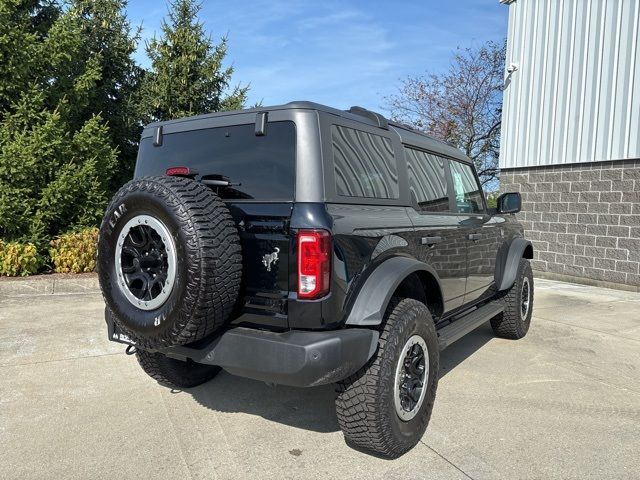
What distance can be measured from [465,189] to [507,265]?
2.99 ft

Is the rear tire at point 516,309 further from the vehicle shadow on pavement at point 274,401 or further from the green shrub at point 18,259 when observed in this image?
the green shrub at point 18,259

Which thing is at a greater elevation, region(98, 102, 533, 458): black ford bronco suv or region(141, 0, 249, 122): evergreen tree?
region(141, 0, 249, 122): evergreen tree

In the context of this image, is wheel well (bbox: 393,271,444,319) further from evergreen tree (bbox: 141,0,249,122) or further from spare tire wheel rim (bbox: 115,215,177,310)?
evergreen tree (bbox: 141,0,249,122)

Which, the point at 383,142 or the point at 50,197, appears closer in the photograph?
the point at 383,142

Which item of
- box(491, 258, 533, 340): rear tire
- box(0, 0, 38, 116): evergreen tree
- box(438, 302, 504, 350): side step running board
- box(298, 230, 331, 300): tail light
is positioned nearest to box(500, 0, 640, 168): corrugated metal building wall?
box(491, 258, 533, 340): rear tire

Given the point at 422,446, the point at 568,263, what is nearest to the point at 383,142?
the point at 422,446

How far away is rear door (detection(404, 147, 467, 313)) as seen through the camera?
337 cm

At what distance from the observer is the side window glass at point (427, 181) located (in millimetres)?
3539

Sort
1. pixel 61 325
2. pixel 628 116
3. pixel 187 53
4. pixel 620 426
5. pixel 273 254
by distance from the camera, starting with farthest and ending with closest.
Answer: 1. pixel 187 53
2. pixel 628 116
3. pixel 61 325
4. pixel 620 426
5. pixel 273 254

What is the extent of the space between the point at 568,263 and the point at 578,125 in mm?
2602

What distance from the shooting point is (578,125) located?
9242 millimetres

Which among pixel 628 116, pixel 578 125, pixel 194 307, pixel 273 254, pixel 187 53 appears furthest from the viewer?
pixel 187 53

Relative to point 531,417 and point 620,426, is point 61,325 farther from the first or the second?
point 620,426

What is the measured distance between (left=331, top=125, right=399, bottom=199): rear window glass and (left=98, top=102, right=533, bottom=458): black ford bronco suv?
0.01 metres
